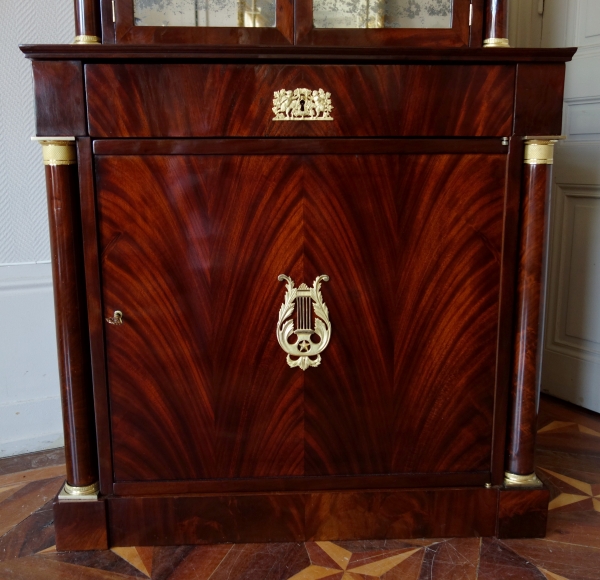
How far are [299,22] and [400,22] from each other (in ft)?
0.60

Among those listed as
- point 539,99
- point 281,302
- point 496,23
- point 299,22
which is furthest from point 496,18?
point 281,302

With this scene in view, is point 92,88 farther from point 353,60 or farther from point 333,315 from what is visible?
point 333,315

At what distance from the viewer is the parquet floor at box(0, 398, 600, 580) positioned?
1190 mm

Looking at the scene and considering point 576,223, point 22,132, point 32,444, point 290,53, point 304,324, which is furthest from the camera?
point 576,223

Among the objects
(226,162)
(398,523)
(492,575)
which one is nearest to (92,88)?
(226,162)

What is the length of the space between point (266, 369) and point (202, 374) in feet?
0.39

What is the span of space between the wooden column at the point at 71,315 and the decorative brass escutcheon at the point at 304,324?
361 millimetres

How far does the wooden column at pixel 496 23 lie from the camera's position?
1.16m

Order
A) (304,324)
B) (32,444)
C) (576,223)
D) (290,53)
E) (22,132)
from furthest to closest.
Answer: (576,223)
(32,444)
(22,132)
(304,324)
(290,53)

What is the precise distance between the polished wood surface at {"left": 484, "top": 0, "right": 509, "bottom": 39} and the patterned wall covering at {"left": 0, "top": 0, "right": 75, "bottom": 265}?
0.99 metres

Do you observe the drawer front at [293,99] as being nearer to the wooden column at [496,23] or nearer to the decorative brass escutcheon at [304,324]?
the wooden column at [496,23]

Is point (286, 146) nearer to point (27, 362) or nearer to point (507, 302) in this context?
point (507, 302)

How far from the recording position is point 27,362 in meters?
1.68

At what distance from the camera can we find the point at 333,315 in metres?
1.20
